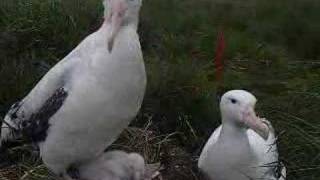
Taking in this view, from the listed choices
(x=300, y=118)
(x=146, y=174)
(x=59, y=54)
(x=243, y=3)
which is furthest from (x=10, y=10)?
(x=300, y=118)

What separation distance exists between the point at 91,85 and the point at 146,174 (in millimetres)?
689

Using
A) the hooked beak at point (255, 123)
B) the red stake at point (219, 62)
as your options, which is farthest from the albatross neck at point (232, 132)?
the red stake at point (219, 62)

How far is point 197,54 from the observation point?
6.21 metres

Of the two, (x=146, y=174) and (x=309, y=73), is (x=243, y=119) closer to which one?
(x=146, y=174)

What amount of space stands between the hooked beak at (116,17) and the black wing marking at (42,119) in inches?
15.2

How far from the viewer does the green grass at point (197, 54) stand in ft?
17.1

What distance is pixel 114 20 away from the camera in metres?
4.24

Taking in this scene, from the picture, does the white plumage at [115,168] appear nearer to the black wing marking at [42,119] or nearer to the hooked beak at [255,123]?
the black wing marking at [42,119]

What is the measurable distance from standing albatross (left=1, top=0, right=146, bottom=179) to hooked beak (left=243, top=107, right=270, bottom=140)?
0.55 meters

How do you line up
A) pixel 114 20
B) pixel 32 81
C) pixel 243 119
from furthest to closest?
pixel 32 81 → pixel 243 119 → pixel 114 20

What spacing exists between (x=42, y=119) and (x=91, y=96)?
1.32 feet

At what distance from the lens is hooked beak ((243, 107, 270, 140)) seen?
4.41 meters

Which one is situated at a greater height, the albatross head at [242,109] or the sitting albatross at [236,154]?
the albatross head at [242,109]

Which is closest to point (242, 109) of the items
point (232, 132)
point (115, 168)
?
point (232, 132)
